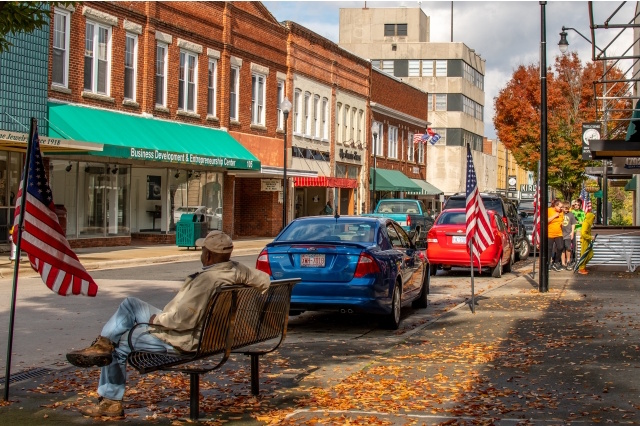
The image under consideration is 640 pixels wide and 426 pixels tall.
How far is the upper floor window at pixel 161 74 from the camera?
34031 millimetres

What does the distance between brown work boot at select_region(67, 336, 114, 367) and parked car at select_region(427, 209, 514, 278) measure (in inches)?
605

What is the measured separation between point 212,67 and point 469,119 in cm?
5102

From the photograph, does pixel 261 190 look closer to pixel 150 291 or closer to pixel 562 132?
pixel 562 132

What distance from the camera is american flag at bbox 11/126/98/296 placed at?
802 cm

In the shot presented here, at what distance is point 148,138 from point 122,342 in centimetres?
2472

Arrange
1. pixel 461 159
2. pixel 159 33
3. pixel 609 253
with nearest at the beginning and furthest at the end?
pixel 609 253, pixel 159 33, pixel 461 159

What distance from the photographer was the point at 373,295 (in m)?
12.0

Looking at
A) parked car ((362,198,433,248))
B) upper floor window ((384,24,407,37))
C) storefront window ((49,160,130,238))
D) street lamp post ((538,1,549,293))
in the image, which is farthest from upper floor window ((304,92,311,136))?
upper floor window ((384,24,407,37))

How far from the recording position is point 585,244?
2333 cm

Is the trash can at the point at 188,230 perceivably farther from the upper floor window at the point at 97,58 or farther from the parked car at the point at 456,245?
the parked car at the point at 456,245

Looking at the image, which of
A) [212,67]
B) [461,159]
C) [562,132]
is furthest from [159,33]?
[461,159]

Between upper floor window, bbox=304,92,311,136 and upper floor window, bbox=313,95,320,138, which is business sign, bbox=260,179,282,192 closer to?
upper floor window, bbox=304,92,311,136

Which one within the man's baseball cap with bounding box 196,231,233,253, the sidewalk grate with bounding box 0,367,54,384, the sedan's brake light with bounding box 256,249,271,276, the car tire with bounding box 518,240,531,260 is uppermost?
Result: the man's baseball cap with bounding box 196,231,233,253

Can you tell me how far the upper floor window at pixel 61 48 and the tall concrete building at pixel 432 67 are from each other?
55.2 meters
